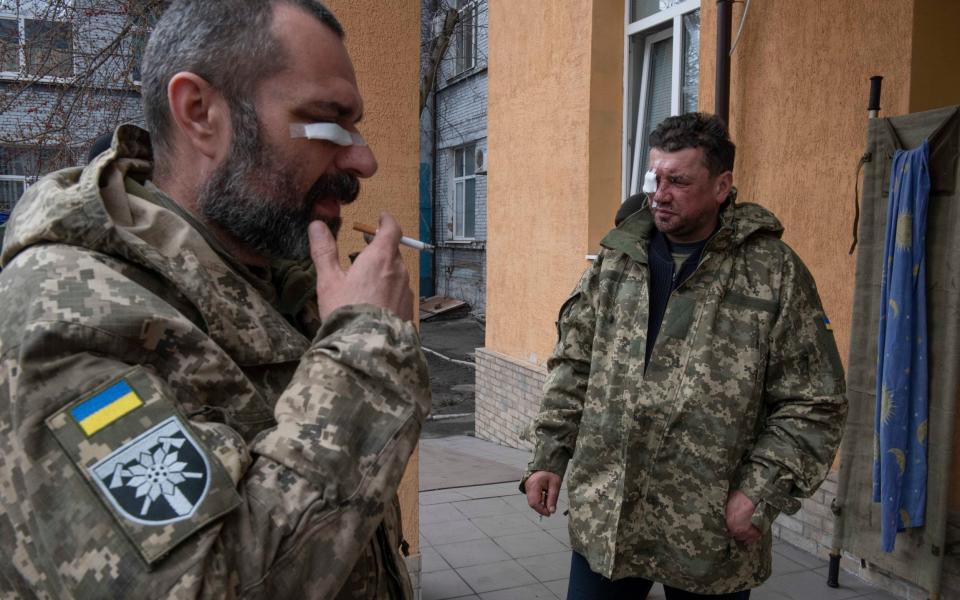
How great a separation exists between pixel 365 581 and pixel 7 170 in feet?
51.3

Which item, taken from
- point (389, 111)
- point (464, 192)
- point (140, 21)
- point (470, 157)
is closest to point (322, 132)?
point (389, 111)

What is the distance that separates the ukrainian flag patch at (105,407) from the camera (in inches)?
33.4

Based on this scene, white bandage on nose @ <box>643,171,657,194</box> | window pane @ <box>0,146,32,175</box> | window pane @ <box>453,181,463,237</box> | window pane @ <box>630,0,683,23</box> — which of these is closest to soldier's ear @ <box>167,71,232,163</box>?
white bandage on nose @ <box>643,171,657,194</box>

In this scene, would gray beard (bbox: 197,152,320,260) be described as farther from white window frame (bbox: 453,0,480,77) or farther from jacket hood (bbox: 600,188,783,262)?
white window frame (bbox: 453,0,480,77)

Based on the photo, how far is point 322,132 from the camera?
1.19 m

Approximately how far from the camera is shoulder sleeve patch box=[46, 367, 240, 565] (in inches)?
32.6

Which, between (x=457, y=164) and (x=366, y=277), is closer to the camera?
(x=366, y=277)

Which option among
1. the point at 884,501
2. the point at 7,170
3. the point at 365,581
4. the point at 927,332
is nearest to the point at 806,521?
the point at 884,501

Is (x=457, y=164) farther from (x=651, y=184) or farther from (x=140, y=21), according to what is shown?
(x=651, y=184)

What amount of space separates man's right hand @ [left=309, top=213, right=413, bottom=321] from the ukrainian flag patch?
11.4 inches

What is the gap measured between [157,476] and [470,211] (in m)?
16.1

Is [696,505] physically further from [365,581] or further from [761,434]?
[365,581]

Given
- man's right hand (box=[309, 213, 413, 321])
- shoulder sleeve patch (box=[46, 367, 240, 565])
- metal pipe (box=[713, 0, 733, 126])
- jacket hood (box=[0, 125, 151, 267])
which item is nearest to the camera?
shoulder sleeve patch (box=[46, 367, 240, 565])

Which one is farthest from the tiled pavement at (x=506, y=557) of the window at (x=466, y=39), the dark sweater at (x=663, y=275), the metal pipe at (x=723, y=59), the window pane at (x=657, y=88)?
the window at (x=466, y=39)
